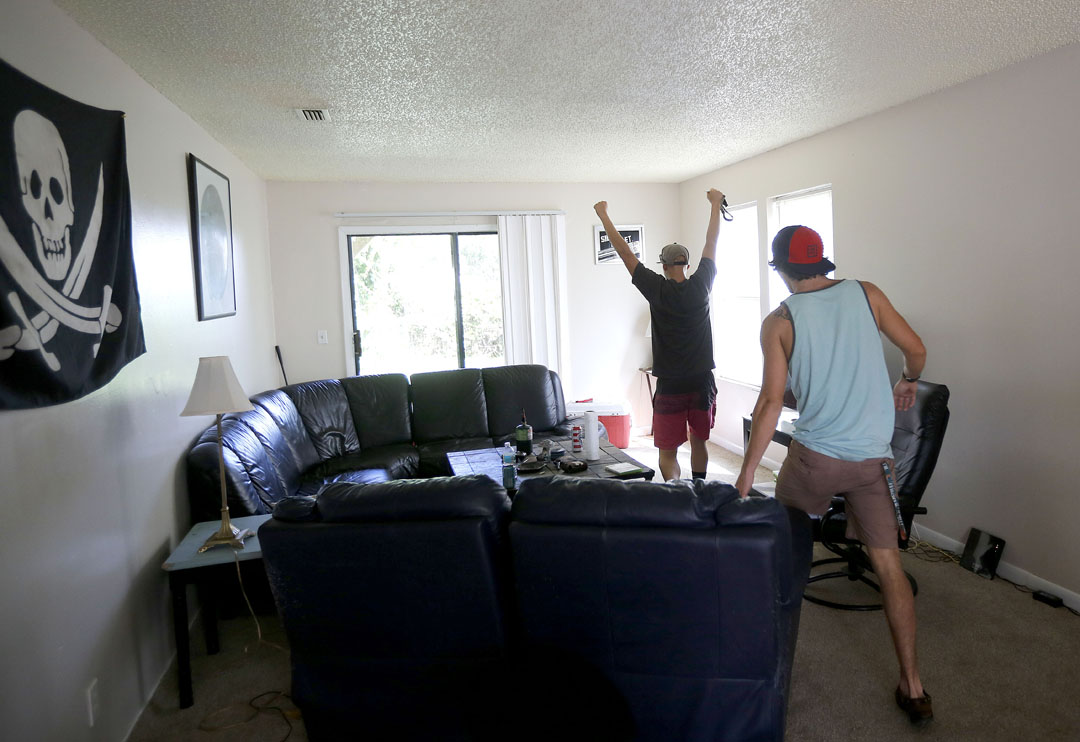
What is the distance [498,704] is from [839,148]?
3.90 metres

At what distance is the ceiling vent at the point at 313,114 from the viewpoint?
350 cm

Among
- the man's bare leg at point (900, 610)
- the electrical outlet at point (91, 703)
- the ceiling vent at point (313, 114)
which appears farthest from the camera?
the ceiling vent at point (313, 114)

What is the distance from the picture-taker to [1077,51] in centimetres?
279

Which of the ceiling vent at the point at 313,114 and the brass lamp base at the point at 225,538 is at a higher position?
the ceiling vent at the point at 313,114

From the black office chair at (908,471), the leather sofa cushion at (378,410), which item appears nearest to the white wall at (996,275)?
the black office chair at (908,471)

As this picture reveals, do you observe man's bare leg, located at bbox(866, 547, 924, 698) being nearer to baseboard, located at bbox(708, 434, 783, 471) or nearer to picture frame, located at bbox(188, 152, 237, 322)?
baseboard, located at bbox(708, 434, 783, 471)

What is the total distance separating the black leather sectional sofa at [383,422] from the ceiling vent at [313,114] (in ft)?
5.41

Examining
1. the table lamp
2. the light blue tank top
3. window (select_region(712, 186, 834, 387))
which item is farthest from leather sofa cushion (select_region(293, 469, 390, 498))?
window (select_region(712, 186, 834, 387))

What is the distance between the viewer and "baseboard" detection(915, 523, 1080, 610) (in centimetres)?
297

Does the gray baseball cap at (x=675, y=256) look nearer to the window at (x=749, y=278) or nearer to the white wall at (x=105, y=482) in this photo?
the window at (x=749, y=278)

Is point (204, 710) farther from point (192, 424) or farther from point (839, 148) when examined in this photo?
point (839, 148)

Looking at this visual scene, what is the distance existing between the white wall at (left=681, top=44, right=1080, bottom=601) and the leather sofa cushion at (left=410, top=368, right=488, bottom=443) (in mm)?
2857

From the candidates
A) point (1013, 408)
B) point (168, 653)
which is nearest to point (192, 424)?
point (168, 653)

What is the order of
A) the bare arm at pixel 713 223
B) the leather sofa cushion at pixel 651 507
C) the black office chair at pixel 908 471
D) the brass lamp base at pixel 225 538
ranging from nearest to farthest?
the leather sofa cushion at pixel 651 507
the brass lamp base at pixel 225 538
the black office chair at pixel 908 471
the bare arm at pixel 713 223
